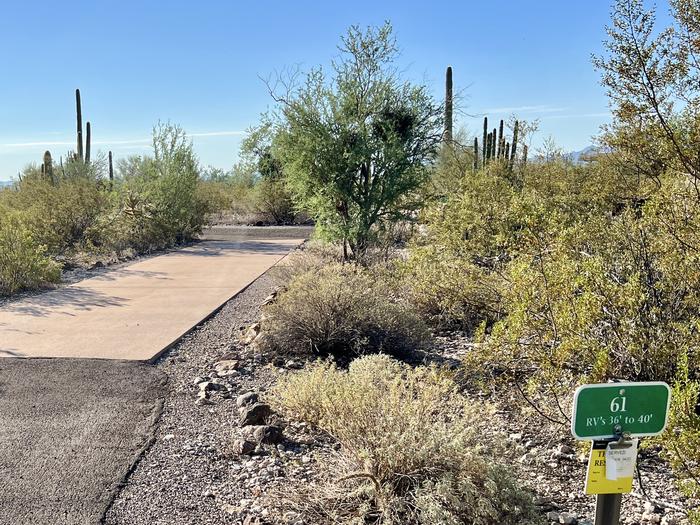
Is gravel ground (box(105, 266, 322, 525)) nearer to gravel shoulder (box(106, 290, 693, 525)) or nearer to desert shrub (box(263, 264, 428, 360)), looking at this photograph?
gravel shoulder (box(106, 290, 693, 525))

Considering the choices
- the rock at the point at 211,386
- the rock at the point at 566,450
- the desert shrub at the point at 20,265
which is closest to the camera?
the rock at the point at 566,450

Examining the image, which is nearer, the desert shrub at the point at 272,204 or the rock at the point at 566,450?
the rock at the point at 566,450

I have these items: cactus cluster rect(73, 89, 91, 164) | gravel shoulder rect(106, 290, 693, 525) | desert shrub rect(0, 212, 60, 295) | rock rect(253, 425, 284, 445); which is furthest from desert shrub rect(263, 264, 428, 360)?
cactus cluster rect(73, 89, 91, 164)

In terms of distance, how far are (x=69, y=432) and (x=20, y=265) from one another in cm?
693

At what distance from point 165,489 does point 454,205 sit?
7713 millimetres

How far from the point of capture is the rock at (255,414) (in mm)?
4750

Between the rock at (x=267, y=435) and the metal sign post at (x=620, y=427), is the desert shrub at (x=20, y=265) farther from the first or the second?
the metal sign post at (x=620, y=427)

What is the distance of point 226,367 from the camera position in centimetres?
637

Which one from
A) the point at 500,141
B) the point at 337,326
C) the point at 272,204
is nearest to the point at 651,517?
the point at 337,326

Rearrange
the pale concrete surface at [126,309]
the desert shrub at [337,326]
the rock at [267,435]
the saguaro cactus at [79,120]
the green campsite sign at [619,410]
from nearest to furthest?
the green campsite sign at [619,410] < the rock at [267,435] < the desert shrub at [337,326] < the pale concrete surface at [126,309] < the saguaro cactus at [79,120]

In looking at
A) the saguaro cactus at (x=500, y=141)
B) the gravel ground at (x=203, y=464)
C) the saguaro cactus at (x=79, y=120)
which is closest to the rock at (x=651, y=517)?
the gravel ground at (x=203, y=464)

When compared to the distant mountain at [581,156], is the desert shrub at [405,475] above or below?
below

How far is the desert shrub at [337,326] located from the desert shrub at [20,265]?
5848 millimetres

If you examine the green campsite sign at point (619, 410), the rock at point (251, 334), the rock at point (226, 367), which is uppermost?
the green campsite sign at point (619, 410)
